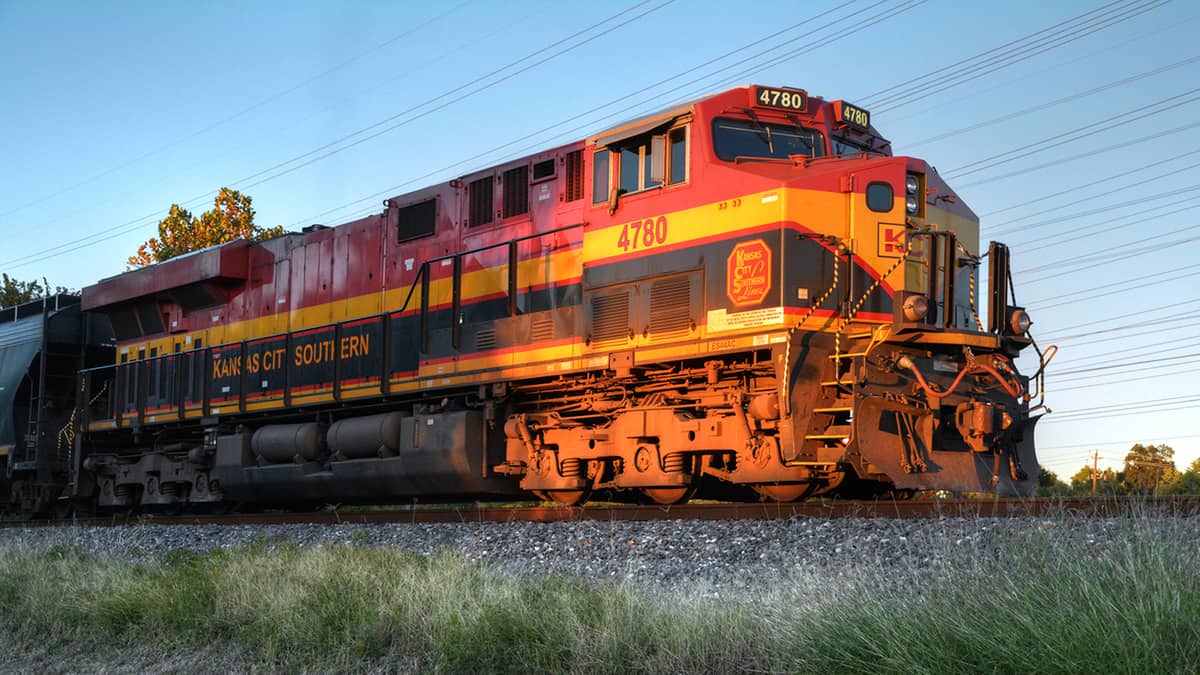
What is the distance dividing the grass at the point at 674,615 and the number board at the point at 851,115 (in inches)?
220

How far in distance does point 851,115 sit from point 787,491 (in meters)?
3.92

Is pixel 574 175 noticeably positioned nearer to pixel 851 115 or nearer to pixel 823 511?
→ pixel 851 115

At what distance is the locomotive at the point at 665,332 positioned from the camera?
938 cm

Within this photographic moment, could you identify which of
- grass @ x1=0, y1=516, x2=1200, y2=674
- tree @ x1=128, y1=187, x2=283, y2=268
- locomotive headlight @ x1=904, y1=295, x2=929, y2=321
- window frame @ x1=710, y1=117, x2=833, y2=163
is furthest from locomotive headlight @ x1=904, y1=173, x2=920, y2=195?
tree @ x1=128, y1=187, x2=283, y2=268

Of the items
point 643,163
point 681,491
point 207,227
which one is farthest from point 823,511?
point 207,227

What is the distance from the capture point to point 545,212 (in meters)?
12.2

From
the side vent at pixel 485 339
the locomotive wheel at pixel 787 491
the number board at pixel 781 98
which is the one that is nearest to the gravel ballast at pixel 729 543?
the locomotive wheel at pixel 787 491

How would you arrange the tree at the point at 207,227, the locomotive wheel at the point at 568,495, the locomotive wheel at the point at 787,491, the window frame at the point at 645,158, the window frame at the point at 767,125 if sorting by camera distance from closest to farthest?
the locomotive wheel at the point at 787,491
the window frame at the point at 767,125
the window frame at the point at 645,158
the locomotive wheel at the point at 568,495
the tree at the point at 207,227

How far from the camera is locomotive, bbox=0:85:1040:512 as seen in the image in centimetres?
938

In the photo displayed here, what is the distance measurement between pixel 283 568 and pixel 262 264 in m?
9.81

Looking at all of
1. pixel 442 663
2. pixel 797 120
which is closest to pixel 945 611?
pixel 442 663

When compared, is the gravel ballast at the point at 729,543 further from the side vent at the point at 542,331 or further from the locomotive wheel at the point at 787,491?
the side vent at the point at 542,331

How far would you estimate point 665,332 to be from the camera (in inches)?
416

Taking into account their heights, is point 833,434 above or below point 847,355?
below
